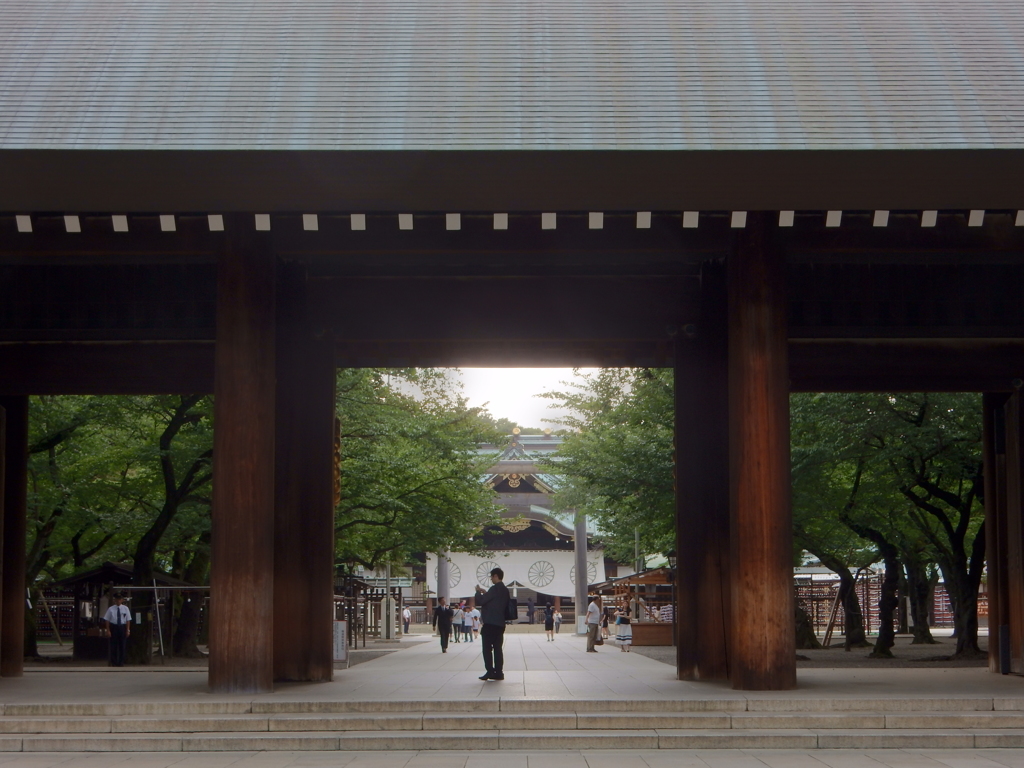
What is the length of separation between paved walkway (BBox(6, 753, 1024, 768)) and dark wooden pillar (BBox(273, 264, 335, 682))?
16.4 ft

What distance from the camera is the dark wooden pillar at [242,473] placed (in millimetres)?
13805

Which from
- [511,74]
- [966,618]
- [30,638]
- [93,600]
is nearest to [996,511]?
[966,618]

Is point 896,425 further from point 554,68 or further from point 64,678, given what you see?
point 64,678

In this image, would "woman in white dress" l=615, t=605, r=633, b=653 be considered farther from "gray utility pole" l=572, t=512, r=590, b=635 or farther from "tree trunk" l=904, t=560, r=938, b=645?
"gray utility pole" l=572, t=512, r=590, b=635

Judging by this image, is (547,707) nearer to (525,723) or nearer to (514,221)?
(525,723)

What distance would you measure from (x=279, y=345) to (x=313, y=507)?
2369 millimetres

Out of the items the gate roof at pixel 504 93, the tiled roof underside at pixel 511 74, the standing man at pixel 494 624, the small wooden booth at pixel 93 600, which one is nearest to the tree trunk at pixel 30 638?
the small wooden booth at pixel 93 600

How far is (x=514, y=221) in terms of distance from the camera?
15156mm

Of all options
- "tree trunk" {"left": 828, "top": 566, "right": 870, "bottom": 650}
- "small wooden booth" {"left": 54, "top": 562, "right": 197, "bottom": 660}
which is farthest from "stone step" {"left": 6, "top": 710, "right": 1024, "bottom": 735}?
"tree trunk" {"left": 828, "top": 566, "right": 870, "bottom": 650}

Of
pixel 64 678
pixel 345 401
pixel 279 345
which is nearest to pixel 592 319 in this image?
pixel 279 345

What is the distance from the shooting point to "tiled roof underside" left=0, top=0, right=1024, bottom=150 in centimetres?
1215

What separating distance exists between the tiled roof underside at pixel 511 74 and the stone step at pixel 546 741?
5887mm

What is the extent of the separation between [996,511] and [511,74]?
1116 centimetres

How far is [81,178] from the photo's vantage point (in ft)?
41.3
